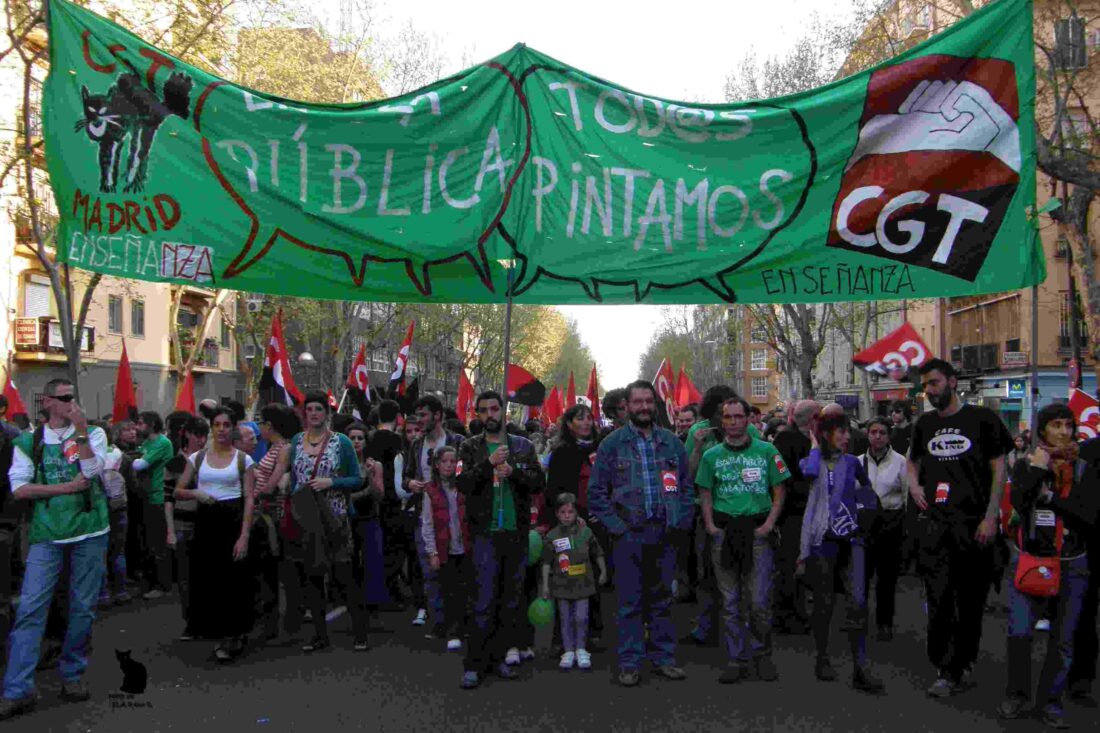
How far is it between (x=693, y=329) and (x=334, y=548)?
201 feet

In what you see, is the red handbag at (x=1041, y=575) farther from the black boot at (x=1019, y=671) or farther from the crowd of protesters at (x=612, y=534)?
the black boot at (x=1019, y=671)

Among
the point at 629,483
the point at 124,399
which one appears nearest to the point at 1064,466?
the point at 629,483

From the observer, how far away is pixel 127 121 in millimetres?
6242

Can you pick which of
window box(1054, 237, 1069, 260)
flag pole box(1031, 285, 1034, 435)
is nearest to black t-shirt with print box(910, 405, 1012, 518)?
flag pole box(1031, 285, 1034, 435)

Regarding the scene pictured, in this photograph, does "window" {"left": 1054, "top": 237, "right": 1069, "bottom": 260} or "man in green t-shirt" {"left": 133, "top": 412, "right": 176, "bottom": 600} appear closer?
"man in green t-shirt" {"left": 133, "top": 412, "right": 176, "bottom": 600}

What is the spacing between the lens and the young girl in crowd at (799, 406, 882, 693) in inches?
273

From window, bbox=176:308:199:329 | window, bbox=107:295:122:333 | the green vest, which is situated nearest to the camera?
the green vest

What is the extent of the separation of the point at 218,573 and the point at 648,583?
3251 millimetres

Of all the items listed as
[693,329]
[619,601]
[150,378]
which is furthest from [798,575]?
[693,329]

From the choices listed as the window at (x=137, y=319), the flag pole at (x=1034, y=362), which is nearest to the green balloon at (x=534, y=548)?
the flag pole at (x=1034, y=362)

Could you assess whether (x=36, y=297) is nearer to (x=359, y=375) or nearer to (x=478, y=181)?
(x=359, y=375)

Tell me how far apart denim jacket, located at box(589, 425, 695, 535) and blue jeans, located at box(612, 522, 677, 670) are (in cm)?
11

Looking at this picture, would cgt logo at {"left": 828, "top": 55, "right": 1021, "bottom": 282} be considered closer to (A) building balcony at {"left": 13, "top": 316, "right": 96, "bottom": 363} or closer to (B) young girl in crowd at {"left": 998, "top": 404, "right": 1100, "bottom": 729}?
(B) young girl in crowd at {"left": 998, "top": 404, "right": 1100, "bottom": 729}

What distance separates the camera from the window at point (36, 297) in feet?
105
